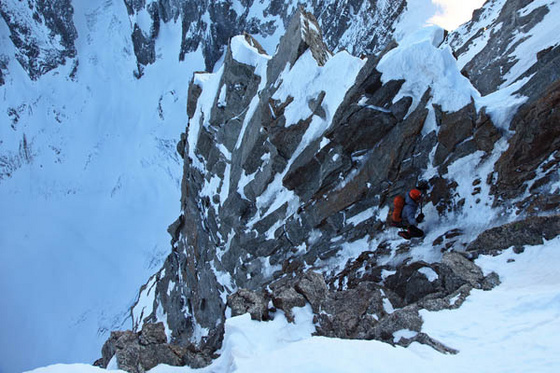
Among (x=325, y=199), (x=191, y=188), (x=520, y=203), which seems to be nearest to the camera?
(x=520, y=203)

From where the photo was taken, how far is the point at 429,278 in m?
7.79

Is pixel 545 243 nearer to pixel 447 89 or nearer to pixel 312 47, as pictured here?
pixel 447 89

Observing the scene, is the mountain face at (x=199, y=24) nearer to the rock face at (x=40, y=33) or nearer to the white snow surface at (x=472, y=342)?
the rock face at (x=40, y=33)

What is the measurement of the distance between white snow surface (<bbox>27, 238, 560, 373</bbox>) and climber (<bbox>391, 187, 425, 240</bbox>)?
2.69 m

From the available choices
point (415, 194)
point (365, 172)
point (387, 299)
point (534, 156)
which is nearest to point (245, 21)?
point (365, 172)

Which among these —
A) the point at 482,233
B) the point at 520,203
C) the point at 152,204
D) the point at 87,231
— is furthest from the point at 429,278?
the point at 87,231

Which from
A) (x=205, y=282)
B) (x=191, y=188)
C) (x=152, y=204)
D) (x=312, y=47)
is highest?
(x=152, y=204)

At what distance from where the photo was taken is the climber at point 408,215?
9.96 m

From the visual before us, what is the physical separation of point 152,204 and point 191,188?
3712 cm

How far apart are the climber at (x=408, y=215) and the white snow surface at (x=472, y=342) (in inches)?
106

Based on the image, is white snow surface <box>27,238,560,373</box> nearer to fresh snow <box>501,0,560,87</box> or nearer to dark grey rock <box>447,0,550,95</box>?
fresh snow <box>501,0,560,87</box>

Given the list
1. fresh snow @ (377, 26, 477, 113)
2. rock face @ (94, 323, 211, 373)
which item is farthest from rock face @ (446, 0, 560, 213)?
rock face @ (94, 323, 211, 373)

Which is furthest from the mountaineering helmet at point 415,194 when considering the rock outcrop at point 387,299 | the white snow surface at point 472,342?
the white snow surface at point 472,342

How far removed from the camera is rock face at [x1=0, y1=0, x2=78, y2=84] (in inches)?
2948
